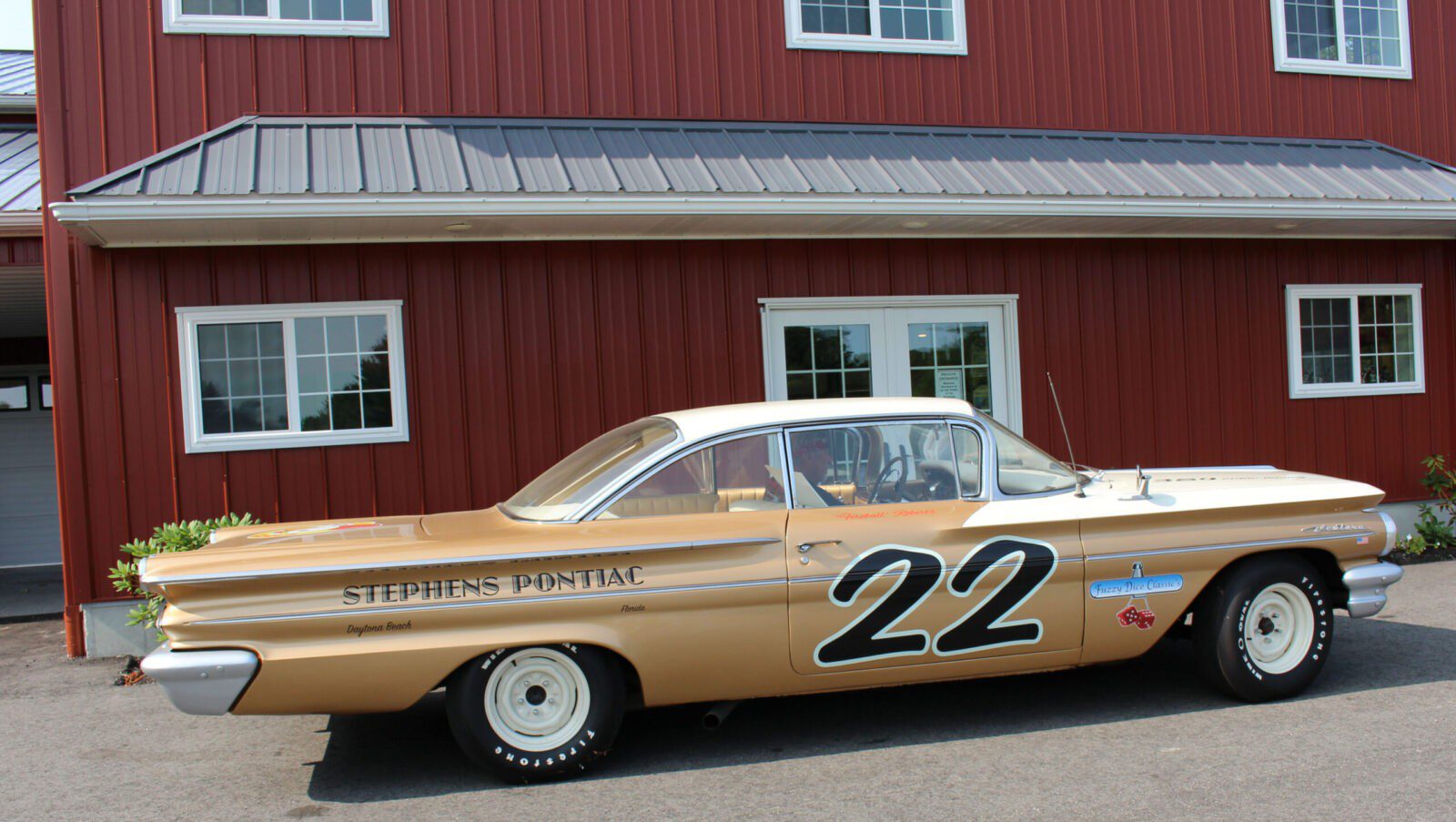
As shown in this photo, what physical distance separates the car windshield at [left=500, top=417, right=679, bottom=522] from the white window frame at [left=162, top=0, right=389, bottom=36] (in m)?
4.32

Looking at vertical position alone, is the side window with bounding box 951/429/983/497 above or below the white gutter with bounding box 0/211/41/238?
below

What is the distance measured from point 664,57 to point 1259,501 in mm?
5634

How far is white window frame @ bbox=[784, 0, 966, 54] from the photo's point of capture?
29.9 feet

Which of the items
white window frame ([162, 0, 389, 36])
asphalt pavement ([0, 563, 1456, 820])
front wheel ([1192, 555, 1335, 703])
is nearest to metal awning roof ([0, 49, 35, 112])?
white window frame ([162, 0, 389, 36])

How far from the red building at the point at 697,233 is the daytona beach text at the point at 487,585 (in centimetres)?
333

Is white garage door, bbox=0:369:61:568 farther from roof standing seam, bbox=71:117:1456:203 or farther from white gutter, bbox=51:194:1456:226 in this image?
white gutter, bbox=51:194:1456:226

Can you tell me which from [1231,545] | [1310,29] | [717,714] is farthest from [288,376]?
[1310,29]

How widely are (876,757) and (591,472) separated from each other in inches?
70.8

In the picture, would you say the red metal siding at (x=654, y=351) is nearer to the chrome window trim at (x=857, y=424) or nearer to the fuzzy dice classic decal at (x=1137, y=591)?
the chrome window trim at (x=857, y=424)

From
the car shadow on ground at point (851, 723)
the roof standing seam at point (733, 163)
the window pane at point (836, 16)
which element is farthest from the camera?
the window pane at point (836, 16)

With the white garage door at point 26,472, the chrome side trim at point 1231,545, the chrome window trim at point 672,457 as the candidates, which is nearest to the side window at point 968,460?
the chrome side trim at point 1231,545

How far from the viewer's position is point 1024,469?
539 centimetres

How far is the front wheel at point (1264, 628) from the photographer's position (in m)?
5.31

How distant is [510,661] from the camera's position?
4.65 metres
